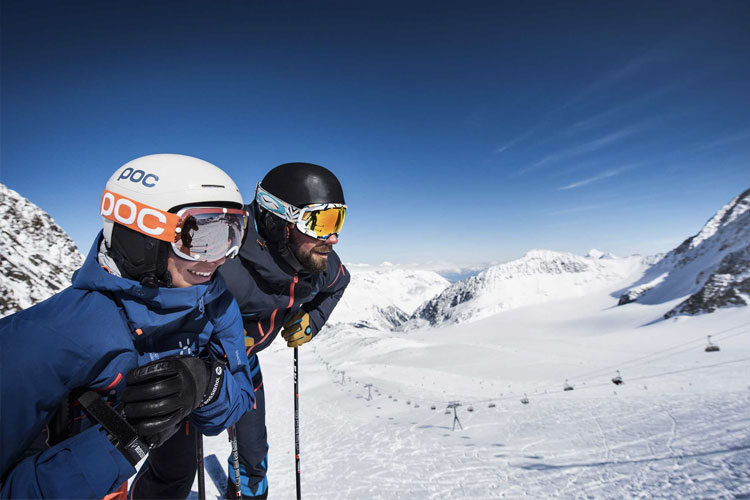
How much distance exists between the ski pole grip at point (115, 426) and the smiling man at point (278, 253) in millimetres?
2115

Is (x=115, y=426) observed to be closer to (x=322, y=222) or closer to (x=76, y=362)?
(x=76, y=362)

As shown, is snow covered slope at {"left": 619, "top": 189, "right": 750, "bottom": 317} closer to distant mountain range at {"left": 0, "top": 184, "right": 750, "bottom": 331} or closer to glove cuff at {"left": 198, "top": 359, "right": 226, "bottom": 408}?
distant mountain range at {"left": 0, "top": 184, "right": 750, "bottom": 331}

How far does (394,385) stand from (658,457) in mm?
14398

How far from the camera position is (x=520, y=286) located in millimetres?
151875

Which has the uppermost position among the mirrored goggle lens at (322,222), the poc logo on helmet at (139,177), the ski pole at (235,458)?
the mirrored goggle lens at (322,222)

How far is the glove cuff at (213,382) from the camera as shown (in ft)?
9.32

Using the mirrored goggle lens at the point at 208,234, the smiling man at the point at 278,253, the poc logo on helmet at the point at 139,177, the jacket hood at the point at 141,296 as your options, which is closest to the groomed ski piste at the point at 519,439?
the smiling man at the point at 278,253

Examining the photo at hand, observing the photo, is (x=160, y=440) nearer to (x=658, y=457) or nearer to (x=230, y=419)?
(x=230, y=419)

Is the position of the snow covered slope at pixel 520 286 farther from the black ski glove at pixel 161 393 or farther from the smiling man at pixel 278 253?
the black ski glove at pixel 161 393

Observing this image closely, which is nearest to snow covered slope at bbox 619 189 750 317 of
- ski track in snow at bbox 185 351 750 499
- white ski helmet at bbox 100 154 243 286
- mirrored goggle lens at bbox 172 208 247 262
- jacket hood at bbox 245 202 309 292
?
ski track in snow at bbox 185 351 750 499

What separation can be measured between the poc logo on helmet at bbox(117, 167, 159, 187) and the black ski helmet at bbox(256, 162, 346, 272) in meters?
2.06

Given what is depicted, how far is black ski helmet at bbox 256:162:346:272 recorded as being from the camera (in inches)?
185

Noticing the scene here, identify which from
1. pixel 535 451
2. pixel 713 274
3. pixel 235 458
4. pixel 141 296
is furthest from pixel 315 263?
pixel 713 274

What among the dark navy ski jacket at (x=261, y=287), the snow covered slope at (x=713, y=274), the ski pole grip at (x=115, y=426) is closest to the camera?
the ski pole grip at (x=115, y=426)
